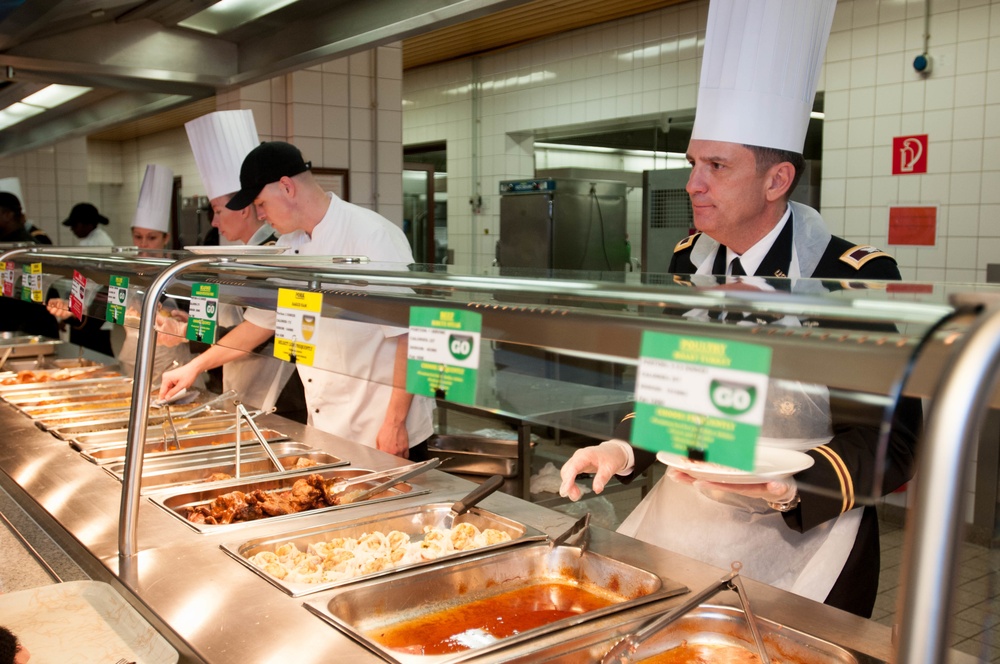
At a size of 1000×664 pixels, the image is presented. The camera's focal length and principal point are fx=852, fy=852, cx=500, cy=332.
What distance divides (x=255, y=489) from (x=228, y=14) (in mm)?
2498

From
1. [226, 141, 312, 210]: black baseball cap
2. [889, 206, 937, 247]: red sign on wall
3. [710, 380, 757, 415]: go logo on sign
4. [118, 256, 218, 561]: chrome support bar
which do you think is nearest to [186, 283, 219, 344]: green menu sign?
[118, 256, 218, 561]: chrome support bar

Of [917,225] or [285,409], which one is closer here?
[285,409]

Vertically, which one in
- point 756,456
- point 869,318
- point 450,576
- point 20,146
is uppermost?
point 20,146

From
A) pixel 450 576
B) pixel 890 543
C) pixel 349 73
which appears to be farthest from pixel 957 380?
pixel 349 73

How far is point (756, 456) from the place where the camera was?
0.74 metres

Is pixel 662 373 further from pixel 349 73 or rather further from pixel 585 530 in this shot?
pixel 349 73

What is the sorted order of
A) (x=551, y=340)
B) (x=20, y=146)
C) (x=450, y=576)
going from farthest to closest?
(x=20, y=146)
(x=450, y=576)
(x=551, y=340)

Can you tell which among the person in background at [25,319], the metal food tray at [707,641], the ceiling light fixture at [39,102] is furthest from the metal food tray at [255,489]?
the ceiling light fixture at [39,102]

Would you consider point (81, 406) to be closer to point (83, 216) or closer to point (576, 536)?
point (576, 536)

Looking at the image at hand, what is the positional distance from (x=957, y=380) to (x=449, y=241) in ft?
27.3

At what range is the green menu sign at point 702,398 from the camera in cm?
75

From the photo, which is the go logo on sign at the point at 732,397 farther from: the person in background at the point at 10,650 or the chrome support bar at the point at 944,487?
the person in background at the point at 10,650

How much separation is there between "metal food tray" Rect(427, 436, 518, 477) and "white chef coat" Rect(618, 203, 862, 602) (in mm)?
1177

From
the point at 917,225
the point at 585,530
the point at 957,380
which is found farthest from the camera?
the point at 917,225
